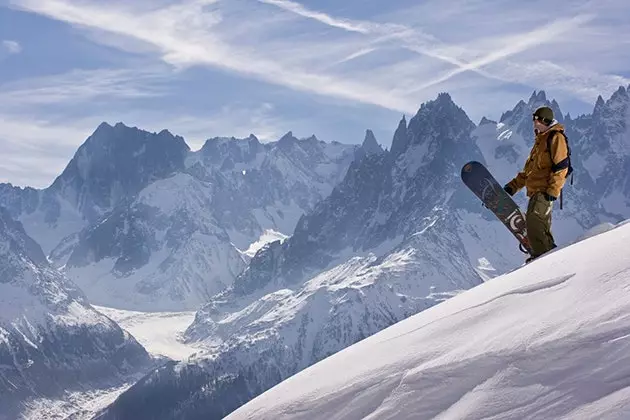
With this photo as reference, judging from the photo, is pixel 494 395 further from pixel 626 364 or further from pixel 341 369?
pixel 341 369

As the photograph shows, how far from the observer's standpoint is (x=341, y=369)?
32.0ft

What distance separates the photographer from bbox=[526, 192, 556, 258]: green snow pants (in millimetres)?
13961

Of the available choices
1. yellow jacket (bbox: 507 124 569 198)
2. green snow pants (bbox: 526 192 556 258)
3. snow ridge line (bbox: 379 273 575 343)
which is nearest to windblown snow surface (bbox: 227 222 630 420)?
snow ridge line (bbox: 379 273 575 343)

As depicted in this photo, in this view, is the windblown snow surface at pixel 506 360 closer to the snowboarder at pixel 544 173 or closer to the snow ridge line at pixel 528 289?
the snow ridge line at pixel 528 289

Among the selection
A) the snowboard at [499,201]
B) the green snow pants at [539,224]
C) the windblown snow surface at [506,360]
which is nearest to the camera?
the windblown snow surface at [506,360]

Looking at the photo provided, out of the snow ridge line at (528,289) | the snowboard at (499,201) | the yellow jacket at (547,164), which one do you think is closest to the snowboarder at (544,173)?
the yellow jacket at (547,164)

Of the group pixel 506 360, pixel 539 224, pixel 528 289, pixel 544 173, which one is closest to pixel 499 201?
pixel 539 224

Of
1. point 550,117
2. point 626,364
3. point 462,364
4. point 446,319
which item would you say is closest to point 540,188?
point 550,117

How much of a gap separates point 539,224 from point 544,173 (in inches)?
35.0

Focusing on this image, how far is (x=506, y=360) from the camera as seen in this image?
25.2ft

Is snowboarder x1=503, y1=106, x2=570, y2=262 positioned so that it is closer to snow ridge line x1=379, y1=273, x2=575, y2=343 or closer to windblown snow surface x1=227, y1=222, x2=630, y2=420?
windblown snow surface x1=227, y1=222, x2=630, y2=420

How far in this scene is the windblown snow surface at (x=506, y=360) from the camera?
275 inches

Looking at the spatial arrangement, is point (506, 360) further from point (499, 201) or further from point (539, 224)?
point (499, 201)

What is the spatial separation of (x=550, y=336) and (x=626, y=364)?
0.93 meters
